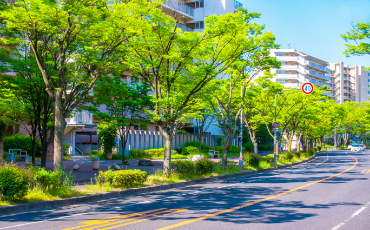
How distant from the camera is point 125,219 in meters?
7.95

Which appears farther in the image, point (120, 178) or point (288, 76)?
point (288, 76)

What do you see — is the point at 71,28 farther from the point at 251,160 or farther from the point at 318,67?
the point at 318,67

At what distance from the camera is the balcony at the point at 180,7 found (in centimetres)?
4070

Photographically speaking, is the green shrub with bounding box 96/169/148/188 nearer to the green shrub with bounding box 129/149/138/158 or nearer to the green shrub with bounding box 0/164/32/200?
the green shrub with bounding box 0/164/32/200

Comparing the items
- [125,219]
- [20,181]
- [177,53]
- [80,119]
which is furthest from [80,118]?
[125,219]

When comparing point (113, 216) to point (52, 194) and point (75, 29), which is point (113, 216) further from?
point (75, 29)

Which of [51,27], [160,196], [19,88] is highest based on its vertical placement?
[51,27]

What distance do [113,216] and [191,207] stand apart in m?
2.36

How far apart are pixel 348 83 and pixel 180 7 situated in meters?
101

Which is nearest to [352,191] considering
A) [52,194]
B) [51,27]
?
[52,194]

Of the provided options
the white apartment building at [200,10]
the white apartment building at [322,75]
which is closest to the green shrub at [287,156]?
the white apartment building at [200,10]

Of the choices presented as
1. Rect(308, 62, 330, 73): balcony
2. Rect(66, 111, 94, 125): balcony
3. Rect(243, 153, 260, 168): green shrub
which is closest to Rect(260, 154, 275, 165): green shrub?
Rect(243, 153, 260, 168): green shrub

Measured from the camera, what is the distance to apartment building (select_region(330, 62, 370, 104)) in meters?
117

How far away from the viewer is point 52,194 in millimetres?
10195
